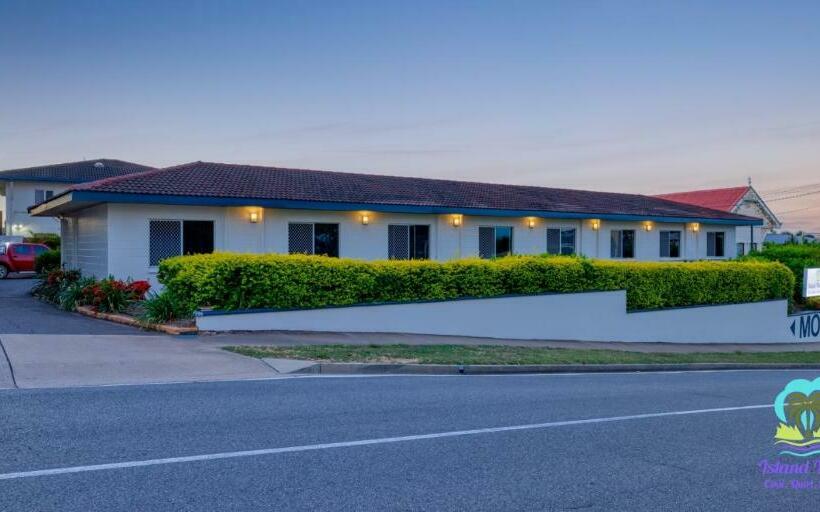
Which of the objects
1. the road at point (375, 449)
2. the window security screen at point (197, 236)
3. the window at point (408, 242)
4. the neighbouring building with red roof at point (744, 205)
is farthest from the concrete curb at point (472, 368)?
the neighbouring building with red roof at point (744, 205)

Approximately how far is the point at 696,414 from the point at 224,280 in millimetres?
10630

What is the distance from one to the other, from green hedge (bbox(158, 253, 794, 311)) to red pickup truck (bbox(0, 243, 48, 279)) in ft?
73.7

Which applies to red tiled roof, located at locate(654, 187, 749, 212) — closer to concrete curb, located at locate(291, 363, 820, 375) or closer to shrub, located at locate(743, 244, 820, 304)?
shrub, located at locate(743, 244, 820, 304)

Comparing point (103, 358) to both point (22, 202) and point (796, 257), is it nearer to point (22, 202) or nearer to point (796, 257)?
point (796, 257)

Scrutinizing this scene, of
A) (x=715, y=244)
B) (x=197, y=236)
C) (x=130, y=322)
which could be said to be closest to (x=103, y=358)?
(x=130, y=322)

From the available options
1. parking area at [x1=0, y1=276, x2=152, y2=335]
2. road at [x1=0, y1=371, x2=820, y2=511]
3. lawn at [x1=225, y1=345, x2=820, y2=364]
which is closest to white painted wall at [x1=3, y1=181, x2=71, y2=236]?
parking area at [x1=0, y1=276, x2=152, y2=335]

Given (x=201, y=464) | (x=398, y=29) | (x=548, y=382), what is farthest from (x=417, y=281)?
(x=201, y=464)

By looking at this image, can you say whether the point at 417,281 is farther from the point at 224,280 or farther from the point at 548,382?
the point at 548,382

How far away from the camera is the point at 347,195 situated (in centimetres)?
2534

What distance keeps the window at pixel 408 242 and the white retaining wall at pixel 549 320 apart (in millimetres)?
6071

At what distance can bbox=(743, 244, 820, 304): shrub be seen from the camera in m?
33.2

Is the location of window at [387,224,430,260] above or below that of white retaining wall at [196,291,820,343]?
above

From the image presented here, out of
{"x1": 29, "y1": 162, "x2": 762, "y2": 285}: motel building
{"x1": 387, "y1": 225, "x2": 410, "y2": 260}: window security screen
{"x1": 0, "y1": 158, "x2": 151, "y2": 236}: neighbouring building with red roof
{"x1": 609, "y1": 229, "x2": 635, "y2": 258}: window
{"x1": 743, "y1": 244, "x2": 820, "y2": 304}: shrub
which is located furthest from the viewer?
{"x1": 0, "y1": 158, "x2": 151, "y2": 236}: neighbouring building with red roof

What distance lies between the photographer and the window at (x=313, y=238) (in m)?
24.0
